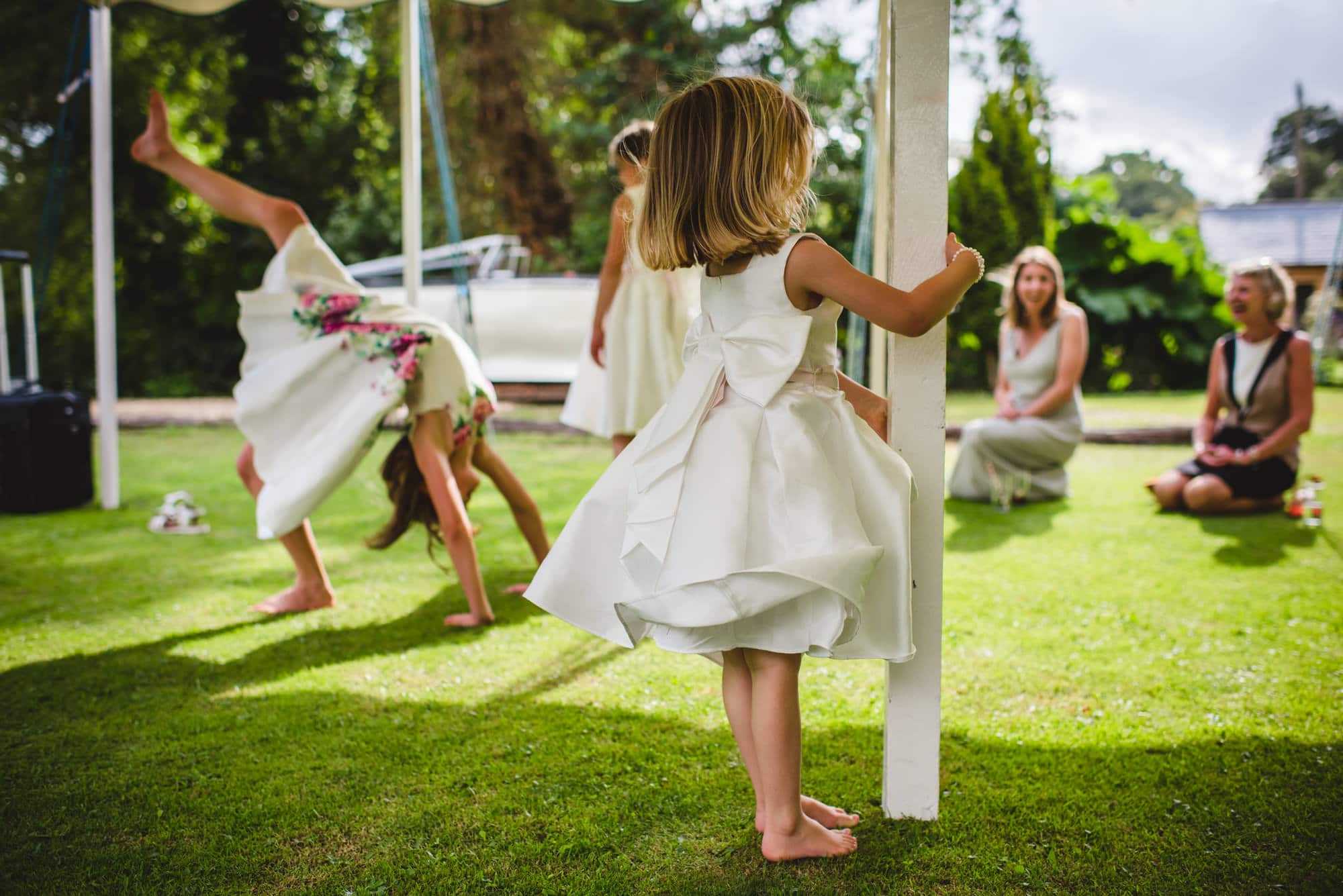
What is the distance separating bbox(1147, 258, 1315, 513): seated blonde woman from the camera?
207 inches

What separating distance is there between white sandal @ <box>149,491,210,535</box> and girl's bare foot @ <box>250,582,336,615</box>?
1590 millimetres

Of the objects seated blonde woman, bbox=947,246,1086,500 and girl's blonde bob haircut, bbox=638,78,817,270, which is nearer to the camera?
girl's blonde bob haircut, bbox=638,78,817,270

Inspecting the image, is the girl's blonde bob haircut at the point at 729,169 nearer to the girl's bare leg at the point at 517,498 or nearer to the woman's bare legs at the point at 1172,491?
the girl's bare leg at the point at 517,498

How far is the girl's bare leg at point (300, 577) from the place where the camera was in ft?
12.1

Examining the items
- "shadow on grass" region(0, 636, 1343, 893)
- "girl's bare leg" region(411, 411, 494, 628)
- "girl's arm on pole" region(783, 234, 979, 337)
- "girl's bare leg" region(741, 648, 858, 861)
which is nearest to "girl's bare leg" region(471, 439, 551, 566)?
"girl's bare leg" region(411, 411, 494, 628)

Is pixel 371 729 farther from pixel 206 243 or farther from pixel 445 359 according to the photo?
pixel 206 243

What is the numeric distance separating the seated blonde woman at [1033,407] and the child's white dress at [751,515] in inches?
169

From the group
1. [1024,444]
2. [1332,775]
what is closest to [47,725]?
[1332,775]

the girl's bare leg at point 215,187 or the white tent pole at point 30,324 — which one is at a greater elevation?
the girl's bare leg at point 215,187

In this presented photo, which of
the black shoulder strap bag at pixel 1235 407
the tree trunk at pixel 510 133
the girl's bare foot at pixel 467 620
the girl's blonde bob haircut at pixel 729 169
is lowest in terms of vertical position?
the girl's bare foot at pixel 467 620

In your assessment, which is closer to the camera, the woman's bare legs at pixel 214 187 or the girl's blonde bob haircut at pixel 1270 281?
the woman's bare legs at pixel 214 187

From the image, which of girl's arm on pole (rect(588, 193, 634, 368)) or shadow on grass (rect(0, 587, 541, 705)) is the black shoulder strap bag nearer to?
girl's arm on pole (rect(588, 193, 634, 368))

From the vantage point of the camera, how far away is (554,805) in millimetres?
2133

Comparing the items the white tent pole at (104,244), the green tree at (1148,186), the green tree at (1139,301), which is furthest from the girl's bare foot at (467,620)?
the green tree at (1148,186)
